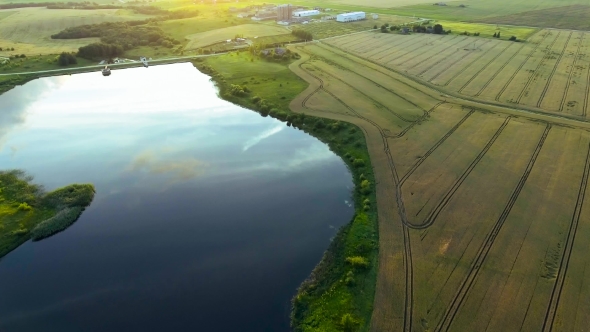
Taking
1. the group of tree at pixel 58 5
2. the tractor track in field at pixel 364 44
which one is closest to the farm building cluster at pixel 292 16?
the tractor track in field at pixel 364 44

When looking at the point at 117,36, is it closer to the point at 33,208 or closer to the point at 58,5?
the point at 33,208

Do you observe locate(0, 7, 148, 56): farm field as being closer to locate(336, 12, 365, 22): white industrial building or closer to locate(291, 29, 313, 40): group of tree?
locate(291, 29, 313, 40): group of tree

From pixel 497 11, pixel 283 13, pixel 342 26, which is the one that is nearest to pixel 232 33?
pixel 283 13

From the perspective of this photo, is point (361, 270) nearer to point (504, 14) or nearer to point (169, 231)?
point (169, 231)

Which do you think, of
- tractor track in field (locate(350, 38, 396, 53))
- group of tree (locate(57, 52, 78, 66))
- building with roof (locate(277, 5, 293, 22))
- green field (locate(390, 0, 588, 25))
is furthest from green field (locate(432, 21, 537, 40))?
group of tree (locate(57, 52, 78, 66))

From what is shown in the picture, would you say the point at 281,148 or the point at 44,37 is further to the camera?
the point at 44,37

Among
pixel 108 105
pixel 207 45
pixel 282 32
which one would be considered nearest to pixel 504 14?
pixel 282 32

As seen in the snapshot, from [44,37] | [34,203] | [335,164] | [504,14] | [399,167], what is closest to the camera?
[34,203]
